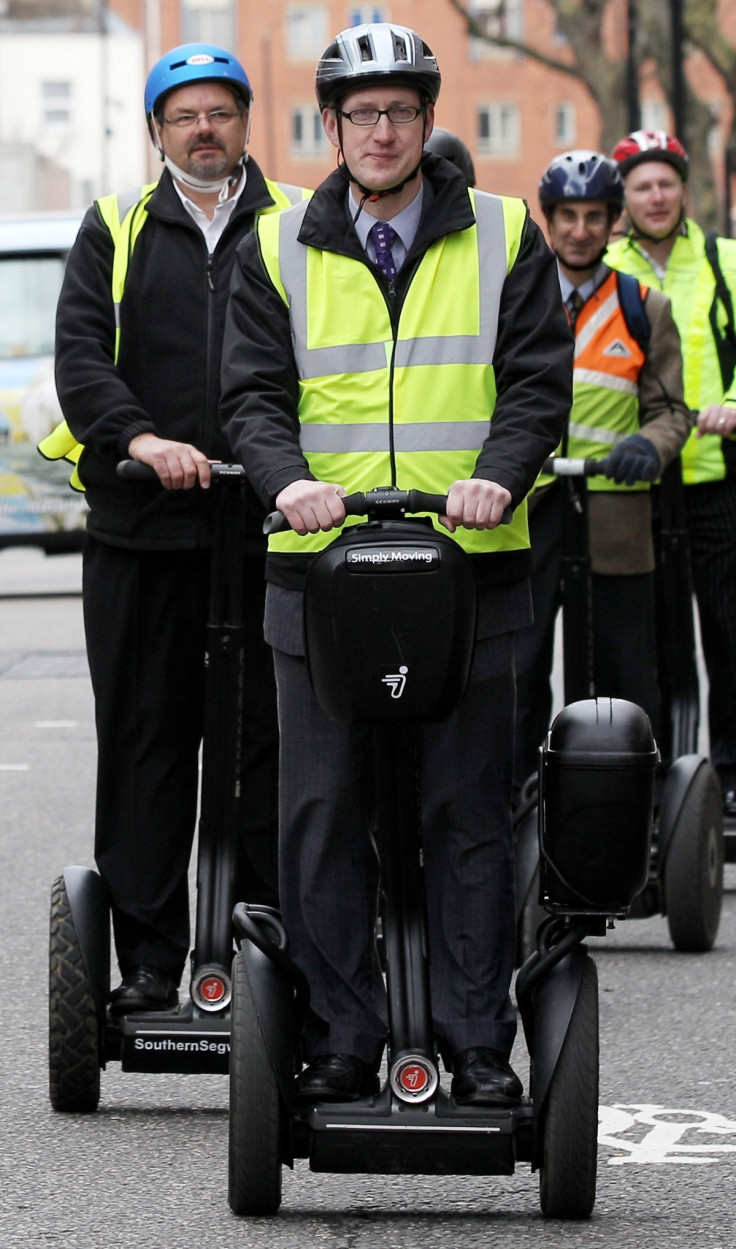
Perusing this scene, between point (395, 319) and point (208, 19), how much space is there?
78.8 m

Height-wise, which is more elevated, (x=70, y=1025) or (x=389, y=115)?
(x=389, y=115)

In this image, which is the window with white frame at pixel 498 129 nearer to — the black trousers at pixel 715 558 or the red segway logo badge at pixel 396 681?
the black trousers at pixel 715 558

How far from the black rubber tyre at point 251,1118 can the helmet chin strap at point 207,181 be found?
5.77 feet

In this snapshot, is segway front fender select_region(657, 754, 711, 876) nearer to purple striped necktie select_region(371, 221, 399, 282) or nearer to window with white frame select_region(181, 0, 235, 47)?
purple striped necktie select_region(371, 221, 399, 282)

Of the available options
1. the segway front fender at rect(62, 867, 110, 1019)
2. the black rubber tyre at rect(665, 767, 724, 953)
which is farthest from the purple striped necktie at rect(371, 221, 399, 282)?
the black rubber tyre at rect(665, 767, 724, 953)

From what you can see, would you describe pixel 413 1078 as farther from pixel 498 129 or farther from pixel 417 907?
pixel 498 129

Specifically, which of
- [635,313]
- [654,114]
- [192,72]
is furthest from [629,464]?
[654,114]

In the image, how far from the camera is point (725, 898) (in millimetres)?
7172

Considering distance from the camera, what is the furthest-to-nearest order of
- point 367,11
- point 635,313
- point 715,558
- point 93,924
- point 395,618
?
point 367,11
point 715,558
point 635,313
point 93,924
point 395,618

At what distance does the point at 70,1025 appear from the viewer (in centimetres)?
457

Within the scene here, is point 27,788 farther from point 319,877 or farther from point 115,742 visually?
point 319,877

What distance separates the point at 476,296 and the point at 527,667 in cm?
250

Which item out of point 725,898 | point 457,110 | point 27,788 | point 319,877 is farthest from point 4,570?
point 457,110

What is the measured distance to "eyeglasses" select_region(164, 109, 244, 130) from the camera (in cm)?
488
